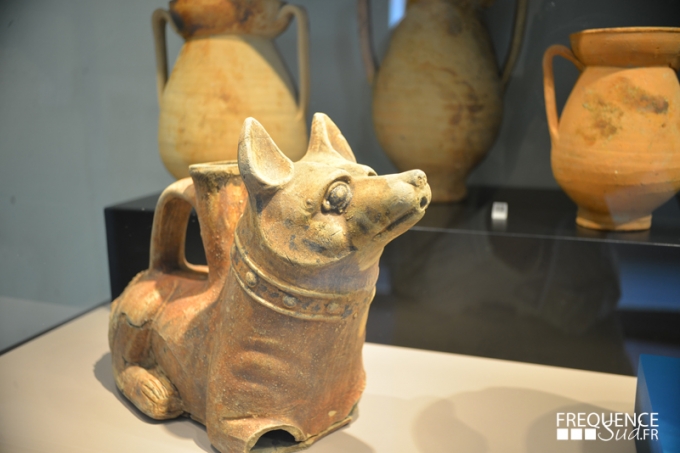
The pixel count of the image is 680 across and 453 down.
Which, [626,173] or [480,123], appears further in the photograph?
[480,123]

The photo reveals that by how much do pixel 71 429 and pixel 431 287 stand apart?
79 centimetres

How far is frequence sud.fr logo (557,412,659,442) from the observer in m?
1.06

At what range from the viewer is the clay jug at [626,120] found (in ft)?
4.12

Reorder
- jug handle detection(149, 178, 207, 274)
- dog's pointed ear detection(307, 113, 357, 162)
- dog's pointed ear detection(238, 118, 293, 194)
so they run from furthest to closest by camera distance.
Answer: jug handle detection(149, 178, 207, 274), dog's pointed ear detection(307, 113, 357, 162), dog's pointed ear detection(238, 118, 293, 194)

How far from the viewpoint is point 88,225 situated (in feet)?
5.02

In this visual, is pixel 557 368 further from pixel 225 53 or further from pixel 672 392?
pixel 225 53

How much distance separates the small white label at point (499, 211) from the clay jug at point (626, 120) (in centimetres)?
19

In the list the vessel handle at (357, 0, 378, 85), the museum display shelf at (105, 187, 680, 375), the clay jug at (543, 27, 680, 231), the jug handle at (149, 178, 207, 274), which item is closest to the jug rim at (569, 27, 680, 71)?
the clay jug at (543, 27, 680, 231)

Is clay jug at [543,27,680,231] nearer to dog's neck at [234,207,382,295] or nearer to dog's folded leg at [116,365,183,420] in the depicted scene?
dog's neck at [234,207,382,295]

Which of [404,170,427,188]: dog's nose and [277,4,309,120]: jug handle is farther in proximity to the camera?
[277,4,309,120]: jug handle

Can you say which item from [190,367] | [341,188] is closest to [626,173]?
[341,188]

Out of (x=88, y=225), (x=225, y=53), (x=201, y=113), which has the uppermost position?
(x=225, y=53)

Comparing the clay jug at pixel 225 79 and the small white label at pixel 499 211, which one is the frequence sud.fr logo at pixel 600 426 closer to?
the small white label at pixel 499 211

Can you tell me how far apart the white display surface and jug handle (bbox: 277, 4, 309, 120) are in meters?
0.63
